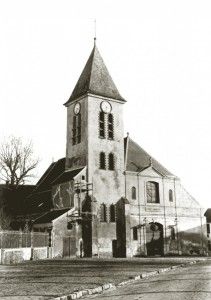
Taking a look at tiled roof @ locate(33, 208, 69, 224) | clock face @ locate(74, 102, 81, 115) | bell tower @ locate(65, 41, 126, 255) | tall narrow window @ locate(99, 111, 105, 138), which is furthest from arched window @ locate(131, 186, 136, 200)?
clock face @ locate(74, 102, 81, 115)

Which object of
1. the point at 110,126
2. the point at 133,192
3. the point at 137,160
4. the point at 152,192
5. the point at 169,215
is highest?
the point at 110,126

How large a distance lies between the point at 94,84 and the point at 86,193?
37.8 ft

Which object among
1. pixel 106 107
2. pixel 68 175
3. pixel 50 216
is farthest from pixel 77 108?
pixel 50 216

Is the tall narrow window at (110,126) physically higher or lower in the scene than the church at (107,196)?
higher

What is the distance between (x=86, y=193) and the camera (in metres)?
38.6

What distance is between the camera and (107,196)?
3969 cm

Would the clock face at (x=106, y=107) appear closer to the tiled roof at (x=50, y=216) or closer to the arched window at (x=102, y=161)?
the arched window at (x=102, y=161)

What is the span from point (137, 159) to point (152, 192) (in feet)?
12.8

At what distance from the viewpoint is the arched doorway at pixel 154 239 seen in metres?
41.3

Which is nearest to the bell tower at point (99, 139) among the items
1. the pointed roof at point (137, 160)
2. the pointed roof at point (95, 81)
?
the pointed roof at point (95, 81)

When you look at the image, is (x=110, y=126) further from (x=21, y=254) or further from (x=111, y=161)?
(x=21, y=254)

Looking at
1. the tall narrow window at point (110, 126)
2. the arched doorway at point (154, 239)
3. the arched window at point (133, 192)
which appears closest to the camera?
the arched doorway at point (154, 239)

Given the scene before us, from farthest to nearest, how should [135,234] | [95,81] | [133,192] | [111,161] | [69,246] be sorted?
[95,81], [133,192], [111,161], [135,234], [69,246]

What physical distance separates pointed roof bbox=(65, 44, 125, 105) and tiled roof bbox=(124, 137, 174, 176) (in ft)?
17.6
